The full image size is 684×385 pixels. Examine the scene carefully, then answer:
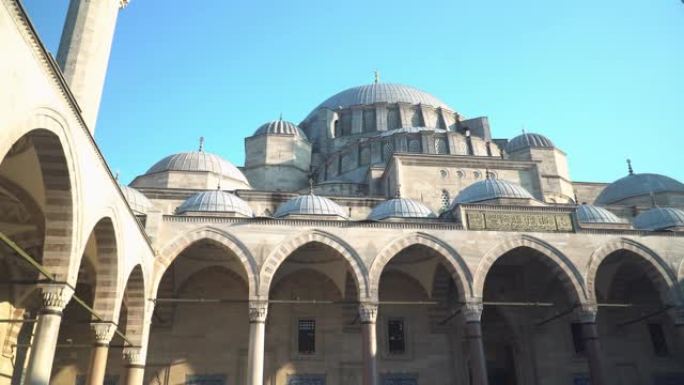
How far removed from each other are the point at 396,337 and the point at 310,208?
14.0 ft

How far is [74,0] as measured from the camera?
987 cm

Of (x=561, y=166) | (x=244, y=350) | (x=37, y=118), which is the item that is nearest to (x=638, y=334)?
(x=561, y=166)

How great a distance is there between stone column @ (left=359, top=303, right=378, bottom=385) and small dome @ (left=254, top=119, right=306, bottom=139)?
11.6 metres

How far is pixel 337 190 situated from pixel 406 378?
283 inches

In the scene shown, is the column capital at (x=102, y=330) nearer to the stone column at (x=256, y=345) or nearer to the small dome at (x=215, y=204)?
the stone column at (x=256, y=345)

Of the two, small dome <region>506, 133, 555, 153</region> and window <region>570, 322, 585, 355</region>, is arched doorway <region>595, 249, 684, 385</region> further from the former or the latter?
small dome <region>506, 133, 555, 153</region>

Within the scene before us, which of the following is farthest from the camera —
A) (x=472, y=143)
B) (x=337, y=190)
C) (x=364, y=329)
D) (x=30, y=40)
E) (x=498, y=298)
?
(x=472, y=143)

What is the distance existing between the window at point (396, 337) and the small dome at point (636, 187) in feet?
32.3

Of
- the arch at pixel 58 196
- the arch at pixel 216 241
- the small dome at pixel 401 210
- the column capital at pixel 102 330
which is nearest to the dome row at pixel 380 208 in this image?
the small dome at pixel 401 210

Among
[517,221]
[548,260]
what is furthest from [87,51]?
[548,260]

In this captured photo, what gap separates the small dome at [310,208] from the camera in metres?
12.9

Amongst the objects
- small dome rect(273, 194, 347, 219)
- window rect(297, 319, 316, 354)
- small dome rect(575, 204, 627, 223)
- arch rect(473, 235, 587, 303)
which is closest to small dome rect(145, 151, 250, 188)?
small dome rect(273, 194, 347, 219)

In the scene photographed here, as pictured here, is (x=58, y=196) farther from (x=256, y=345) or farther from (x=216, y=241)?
(x=256, y=345)

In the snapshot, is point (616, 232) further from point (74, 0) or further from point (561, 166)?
point (74, 0)
